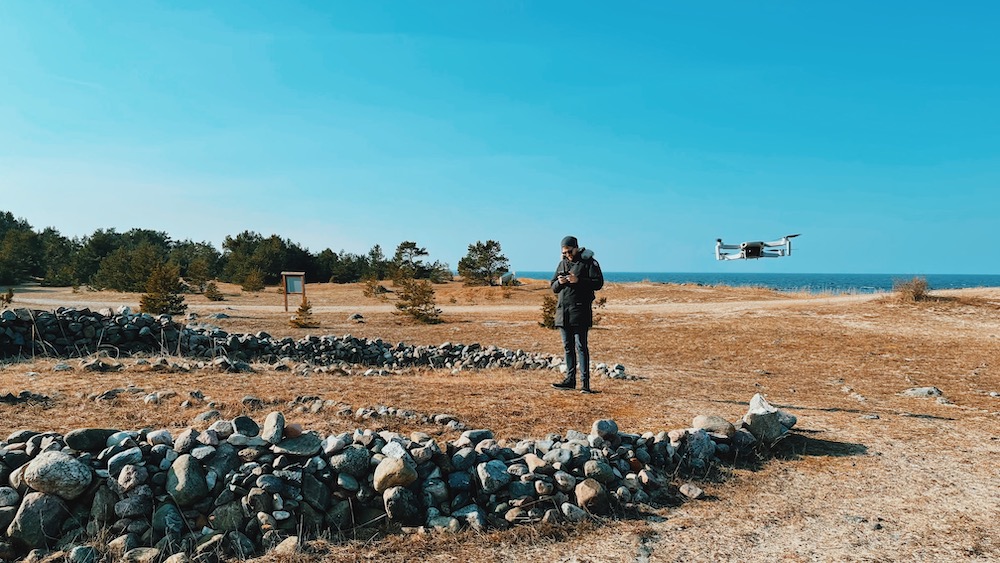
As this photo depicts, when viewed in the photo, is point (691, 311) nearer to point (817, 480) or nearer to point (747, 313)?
point (747, 313)

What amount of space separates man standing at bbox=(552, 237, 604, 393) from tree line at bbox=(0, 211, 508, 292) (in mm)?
27164

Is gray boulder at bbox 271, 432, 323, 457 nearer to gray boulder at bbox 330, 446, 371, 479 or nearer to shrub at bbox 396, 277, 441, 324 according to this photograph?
gray boulder at bbox 330, 446, 371, 479

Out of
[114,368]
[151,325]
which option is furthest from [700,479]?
[151,325]

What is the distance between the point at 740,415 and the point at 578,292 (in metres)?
2.54

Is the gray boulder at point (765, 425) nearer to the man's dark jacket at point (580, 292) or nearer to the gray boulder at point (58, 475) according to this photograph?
the man's dark jacket at point (580, 292)

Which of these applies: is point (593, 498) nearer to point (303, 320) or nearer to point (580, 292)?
point (580, 292)

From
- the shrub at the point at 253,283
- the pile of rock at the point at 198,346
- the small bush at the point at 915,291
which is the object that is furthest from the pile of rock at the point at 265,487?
the shrub at the point at 253,283

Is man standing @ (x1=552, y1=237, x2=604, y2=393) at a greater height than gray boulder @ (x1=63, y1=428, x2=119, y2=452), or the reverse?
man standing @ (x1=552, y1=237, x2=604, y2=393)

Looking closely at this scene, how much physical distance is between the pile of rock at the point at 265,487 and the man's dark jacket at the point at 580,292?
3.19 m

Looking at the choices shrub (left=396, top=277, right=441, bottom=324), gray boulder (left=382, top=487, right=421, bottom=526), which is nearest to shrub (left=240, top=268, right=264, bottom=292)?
shrub (left=396, top=277, right=441, bottom=324)

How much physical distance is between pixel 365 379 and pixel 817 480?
20.7 ft

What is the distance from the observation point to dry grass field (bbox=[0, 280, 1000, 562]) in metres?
3.70

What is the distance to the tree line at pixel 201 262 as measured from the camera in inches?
1492

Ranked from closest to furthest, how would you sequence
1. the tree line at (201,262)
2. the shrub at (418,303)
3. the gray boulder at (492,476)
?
the gray boulder at (492,476)
the shrub at (418,303)
the tree line at (201,262)
